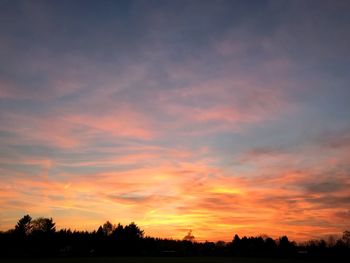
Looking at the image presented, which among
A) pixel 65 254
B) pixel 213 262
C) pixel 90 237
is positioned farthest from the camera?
pixel 90 237

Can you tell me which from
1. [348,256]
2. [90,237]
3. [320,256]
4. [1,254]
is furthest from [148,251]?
[348,256]

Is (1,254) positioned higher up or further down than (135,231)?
further down

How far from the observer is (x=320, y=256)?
96.8 meters

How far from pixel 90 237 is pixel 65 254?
11.2m

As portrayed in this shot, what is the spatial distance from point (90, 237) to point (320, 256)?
78.4 meters

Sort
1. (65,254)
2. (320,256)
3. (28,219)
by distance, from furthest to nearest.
Answer: (28,219) → (65,254) → (320,256)

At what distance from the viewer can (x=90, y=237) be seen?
12069 centimetres

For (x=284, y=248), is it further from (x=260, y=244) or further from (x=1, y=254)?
(x=1, y=254)

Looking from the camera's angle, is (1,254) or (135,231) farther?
(135,231)

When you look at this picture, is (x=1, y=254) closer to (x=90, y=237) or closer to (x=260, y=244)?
(x=90, y=237)

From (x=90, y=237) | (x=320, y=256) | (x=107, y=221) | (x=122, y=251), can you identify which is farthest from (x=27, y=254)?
(x=320, y=256)

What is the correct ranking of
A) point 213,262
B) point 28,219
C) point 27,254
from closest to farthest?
point 213,262 < point 27,254 < point 28,219

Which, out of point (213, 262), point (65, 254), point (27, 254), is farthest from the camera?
point (65, 254)

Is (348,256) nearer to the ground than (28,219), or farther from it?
nearer to the ground
